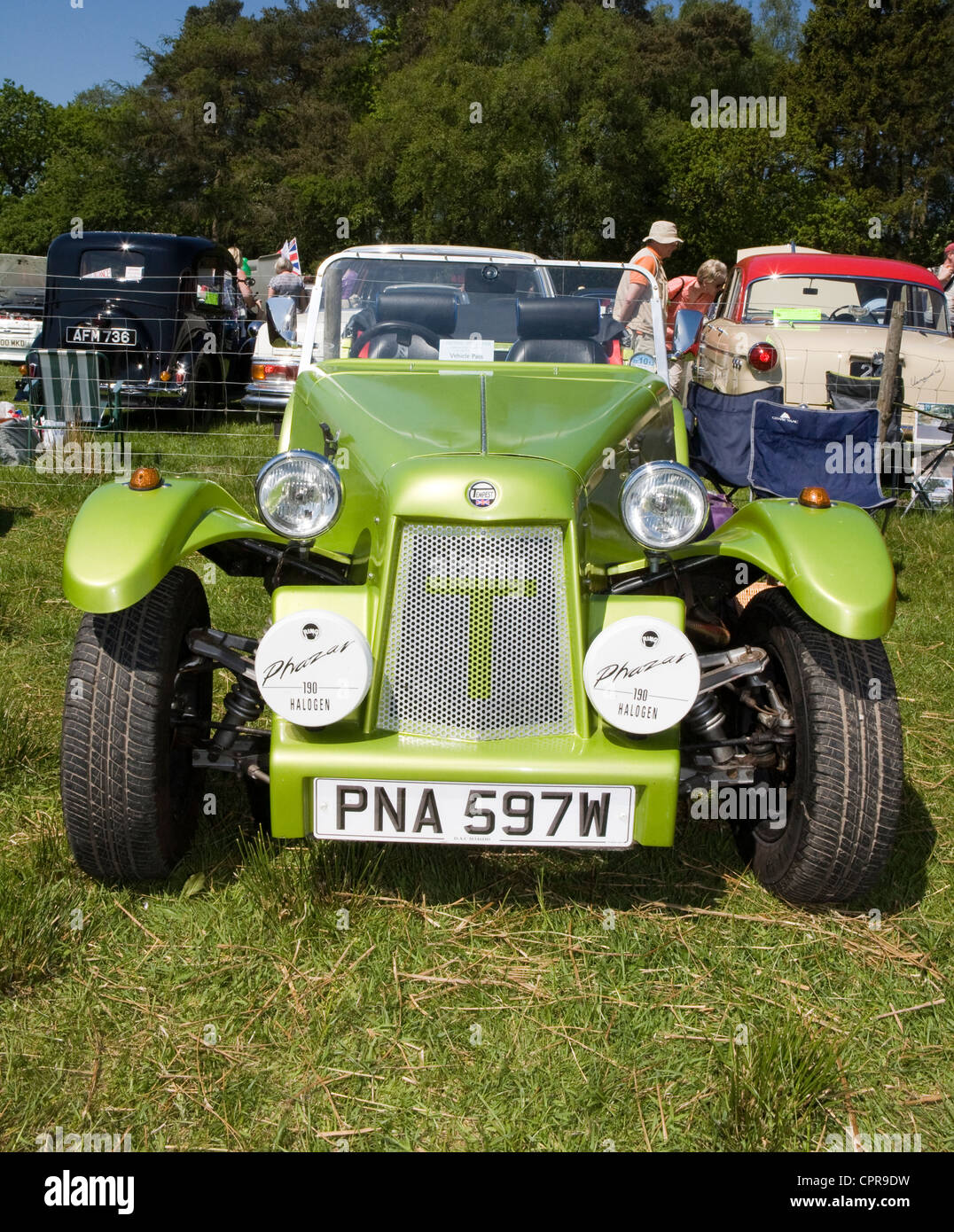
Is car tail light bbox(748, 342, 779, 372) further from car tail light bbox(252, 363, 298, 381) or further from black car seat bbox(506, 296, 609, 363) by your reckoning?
black car seat bbox(506, 296, 609, 363)

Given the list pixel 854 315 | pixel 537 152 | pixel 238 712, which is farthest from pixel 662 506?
pixel 537 152

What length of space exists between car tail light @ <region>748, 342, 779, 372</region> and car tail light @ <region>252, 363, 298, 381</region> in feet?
14.8

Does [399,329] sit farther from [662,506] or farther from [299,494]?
[662,506]

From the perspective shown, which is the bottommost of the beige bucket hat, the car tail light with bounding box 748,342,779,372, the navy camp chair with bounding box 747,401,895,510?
the navy camp chair with bounding box 747,401,895,510

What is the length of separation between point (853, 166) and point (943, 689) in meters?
28.9

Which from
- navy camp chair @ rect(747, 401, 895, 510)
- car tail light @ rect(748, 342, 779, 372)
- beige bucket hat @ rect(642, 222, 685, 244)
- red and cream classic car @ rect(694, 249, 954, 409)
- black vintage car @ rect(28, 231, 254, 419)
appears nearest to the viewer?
navy camp chair @ rect(747, 401, 895, 510)

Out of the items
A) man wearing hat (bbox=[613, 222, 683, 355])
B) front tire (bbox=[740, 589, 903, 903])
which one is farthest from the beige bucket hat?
front tire (bbox=[740, 589, 903, 903])

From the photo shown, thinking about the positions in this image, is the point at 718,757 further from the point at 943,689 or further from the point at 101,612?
the point at 943,689

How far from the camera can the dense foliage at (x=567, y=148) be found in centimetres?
2681

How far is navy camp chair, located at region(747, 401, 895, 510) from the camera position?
6332mm

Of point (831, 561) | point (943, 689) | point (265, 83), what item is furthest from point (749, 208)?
point (831, 561)

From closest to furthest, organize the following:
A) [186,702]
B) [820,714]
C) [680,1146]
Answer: [680,1146] → [820,714] → [186,702]

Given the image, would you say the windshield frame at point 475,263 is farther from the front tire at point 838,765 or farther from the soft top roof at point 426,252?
Answer: the front tire at point 838,765

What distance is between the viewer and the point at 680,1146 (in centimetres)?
218
